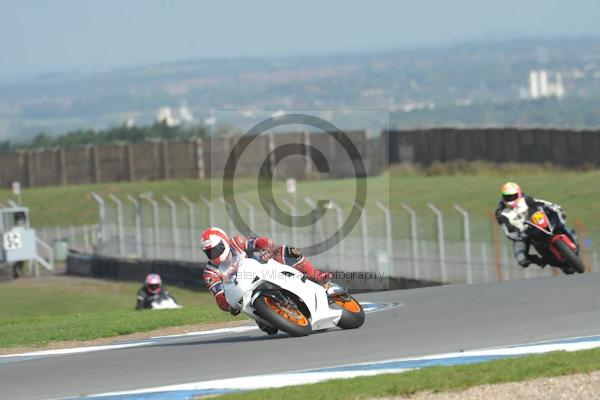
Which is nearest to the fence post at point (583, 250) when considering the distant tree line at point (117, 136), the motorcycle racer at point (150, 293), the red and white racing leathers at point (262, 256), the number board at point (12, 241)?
the motorcycle racer at point (150, 293)

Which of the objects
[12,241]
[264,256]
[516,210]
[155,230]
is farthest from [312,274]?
[12,241]

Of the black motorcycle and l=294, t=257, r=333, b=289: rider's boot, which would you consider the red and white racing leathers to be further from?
the black motorcycle

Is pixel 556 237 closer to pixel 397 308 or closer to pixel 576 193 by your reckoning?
pixel 397 308

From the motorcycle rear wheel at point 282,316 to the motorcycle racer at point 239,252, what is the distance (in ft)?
1.17

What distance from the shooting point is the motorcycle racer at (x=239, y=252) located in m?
11.7

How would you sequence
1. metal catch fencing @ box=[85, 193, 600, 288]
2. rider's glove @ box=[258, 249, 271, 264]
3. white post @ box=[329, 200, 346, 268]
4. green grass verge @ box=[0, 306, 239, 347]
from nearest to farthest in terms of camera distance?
rider's glove @ box=[258, 249, 271, 264] < green grass verge @ box=[0, 306, 239, 347] < metal catch fencing @ box=[85, 193, 600, 288] < white post @ box=[329, 200, 346, 268]

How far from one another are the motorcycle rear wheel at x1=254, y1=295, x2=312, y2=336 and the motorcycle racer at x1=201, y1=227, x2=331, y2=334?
1.17ft

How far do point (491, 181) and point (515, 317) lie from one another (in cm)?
3805

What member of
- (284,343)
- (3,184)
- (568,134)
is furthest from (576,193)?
(3,184)

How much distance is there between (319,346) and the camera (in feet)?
36.6

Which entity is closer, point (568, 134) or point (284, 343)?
point (284, 343)

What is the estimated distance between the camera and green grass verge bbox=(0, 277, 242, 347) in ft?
50.2

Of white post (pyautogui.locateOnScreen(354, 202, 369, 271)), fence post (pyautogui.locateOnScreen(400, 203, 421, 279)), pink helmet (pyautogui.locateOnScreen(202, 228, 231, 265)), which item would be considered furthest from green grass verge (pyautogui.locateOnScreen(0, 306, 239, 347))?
white post (pyautogui.locateOnScreen(354, 202, 369, 271))

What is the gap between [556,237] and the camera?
18.0m
